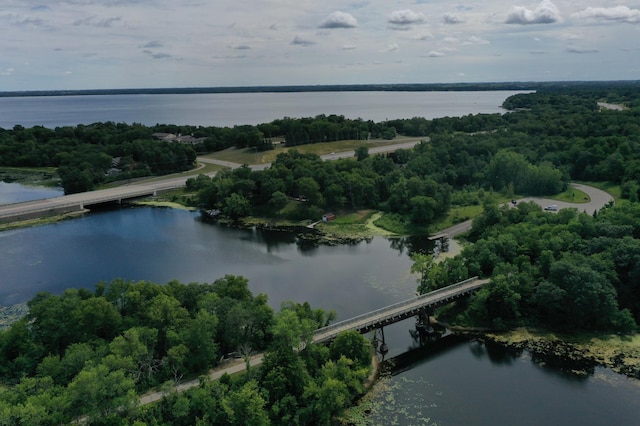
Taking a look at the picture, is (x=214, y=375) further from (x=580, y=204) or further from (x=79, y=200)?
(x=79, y=200)

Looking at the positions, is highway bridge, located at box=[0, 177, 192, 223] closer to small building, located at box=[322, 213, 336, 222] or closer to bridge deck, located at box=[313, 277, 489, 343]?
small building, located at box=[322, 213, 336, 222]

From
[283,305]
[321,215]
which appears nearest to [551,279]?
[283,305]

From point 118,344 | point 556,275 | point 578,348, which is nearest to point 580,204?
point 556,275

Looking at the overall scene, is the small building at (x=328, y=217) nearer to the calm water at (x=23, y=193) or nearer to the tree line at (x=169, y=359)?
Result: the tree line at (x=169, y=359)

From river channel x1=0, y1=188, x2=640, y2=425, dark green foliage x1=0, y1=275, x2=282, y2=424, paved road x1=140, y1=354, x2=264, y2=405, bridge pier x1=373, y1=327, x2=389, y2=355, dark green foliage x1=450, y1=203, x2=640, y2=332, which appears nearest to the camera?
dark green foliage x1=0, y1=275, x2=282, y2=424

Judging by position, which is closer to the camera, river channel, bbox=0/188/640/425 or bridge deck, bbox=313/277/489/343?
river channel, bbox=0/188/640/425

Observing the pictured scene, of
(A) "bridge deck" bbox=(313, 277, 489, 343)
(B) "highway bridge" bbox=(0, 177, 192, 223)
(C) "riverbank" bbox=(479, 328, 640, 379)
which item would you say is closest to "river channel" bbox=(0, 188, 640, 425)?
(C) "riverbank" bbox=(479, 328, 640, 379)

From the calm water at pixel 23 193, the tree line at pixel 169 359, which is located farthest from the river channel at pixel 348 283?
the calm water at pixel 23 193
